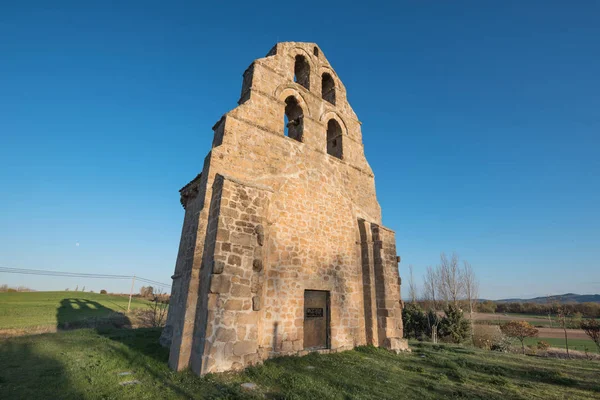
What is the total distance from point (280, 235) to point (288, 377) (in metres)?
3.88

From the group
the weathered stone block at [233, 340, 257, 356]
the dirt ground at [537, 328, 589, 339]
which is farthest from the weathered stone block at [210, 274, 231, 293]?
the dirt ground at [537, 328, 589, 339]

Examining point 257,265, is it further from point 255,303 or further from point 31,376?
point 31,376

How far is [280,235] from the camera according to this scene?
848 centimetres

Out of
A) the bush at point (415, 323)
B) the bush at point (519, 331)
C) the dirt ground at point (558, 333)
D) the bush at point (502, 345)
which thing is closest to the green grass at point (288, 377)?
the bush at point (502, 345)

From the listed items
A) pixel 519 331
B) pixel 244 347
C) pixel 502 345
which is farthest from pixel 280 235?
pixel 519 331

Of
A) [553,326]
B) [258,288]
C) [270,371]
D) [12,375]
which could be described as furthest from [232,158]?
[553,326]

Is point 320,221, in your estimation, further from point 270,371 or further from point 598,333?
point 598,333

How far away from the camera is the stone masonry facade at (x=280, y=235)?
20.8 feet

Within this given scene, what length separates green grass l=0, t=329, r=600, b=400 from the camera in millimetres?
4875

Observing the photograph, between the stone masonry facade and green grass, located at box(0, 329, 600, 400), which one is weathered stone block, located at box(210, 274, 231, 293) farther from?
green grass, located at box(0, 329, 600, 400)

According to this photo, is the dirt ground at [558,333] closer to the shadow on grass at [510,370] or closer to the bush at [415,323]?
the bush at [415,323]

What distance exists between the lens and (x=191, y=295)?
21.2 ft

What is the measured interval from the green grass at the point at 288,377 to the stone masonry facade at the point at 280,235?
681 mm

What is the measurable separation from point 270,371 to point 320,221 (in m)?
5.09
